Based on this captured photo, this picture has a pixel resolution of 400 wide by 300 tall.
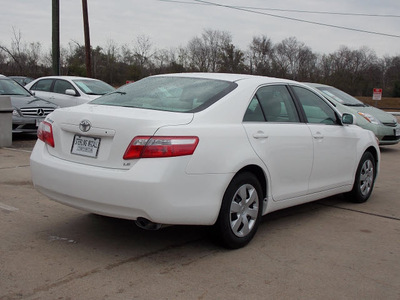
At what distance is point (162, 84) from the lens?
468 cm

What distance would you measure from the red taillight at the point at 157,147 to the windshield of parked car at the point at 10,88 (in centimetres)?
887

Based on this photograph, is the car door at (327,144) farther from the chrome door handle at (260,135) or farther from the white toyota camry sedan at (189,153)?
the chrome door handle at (260,135)

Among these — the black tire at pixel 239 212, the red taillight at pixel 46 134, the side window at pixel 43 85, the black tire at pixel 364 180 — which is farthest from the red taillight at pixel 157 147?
the side window at pixel 43 85

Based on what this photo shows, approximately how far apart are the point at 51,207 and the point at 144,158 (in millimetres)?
2165

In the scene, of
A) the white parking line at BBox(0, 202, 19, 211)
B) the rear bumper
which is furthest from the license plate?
the white parking line at BBox(0, 202, 19, 211)

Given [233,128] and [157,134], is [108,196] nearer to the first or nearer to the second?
[157,134]

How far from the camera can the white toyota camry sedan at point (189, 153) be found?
11.8 feet

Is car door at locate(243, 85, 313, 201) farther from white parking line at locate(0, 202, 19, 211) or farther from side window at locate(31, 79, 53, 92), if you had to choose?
side window at locate(31, 79, 53, 92)

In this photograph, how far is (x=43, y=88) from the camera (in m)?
14.3

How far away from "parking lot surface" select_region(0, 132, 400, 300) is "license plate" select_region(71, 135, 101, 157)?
2.72ft

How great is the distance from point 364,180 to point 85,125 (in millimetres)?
3836

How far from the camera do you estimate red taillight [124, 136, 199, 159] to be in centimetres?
357

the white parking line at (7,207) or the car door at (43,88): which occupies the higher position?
the car door at (43,88)

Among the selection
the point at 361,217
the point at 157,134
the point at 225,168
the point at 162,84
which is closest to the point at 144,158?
the point at 157,134
